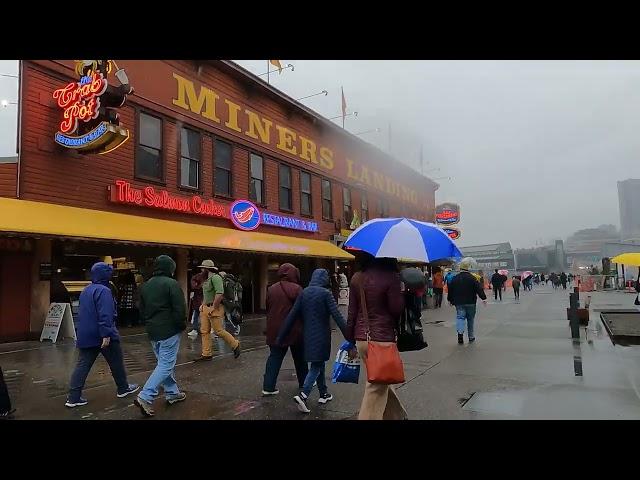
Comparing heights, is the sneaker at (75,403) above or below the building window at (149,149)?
below

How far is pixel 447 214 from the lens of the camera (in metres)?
40.8

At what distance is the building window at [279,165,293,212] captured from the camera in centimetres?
2036

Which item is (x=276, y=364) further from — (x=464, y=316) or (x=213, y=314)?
(x=464, y=316)

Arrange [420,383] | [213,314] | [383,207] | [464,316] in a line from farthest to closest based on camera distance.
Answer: [383,207], [464,316], [213,314], [420,383]

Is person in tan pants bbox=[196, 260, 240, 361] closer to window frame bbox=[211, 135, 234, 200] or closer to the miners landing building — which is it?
the miners landing building

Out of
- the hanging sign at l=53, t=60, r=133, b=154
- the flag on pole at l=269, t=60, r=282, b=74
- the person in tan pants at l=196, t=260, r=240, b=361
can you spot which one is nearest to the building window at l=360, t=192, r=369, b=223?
the flag on pole at l=269, t=60, r=282, b=74

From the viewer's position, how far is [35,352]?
988 centimetres

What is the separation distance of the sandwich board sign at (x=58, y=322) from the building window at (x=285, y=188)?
10.1 metres

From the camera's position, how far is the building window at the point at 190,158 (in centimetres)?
1567

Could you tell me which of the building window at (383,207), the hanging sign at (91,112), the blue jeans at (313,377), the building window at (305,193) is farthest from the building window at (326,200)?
the blue jeans at (313,377)

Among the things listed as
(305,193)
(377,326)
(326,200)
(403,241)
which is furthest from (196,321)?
(326,200)

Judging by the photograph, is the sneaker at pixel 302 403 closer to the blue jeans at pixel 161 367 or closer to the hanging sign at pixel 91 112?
the blue jeans at pixel 161 367

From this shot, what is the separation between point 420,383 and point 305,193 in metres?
15.6
